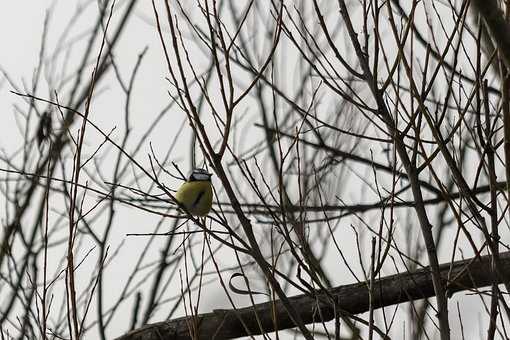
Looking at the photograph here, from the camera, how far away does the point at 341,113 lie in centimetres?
573

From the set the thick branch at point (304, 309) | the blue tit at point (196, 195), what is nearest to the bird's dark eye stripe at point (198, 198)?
the blue tit at point (196, 195)

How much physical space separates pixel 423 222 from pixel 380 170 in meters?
1.98

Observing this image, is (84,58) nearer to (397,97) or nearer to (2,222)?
(2,222)

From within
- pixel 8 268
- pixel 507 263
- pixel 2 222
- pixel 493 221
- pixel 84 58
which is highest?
pixel 84 58

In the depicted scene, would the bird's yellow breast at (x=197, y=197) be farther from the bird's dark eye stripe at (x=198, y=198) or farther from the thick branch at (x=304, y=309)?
the thick branch at (x=304, y=309)

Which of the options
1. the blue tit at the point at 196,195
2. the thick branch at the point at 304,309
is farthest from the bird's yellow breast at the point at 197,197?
the thick branch at the point at 304,309

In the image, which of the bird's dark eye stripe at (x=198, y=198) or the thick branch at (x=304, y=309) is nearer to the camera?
the thick branch at (x=304, y=309)

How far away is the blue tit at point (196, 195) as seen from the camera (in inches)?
190

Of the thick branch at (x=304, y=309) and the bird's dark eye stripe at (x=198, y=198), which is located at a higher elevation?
the bird's dark eye stripe at (x=198, y=198)

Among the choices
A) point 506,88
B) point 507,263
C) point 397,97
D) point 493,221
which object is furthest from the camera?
point 507,263

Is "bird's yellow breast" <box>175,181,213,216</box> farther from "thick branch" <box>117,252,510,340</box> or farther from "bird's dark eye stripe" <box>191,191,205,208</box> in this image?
"thick branch" <box>117,252,510,340</box>

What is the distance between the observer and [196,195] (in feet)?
16.1

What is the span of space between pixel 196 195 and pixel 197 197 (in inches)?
0.9

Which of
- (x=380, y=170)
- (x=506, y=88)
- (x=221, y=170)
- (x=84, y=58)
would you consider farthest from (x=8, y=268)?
(x=506, y=88)
